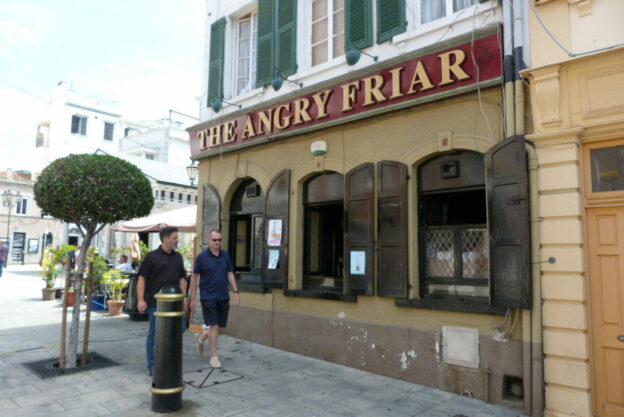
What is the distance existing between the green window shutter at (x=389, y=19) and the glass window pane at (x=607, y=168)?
3.12 m

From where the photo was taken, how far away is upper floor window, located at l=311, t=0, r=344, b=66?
739 cm

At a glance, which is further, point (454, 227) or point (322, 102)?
point (322, 102)

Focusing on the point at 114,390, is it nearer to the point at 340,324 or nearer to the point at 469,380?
the point at 340,324

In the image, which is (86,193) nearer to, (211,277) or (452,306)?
(211,277)

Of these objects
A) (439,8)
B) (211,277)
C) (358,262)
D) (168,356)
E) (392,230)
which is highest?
(439,8)

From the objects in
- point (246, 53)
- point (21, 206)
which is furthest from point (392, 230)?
point (21, 206)

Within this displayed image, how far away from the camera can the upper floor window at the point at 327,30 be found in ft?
24.2

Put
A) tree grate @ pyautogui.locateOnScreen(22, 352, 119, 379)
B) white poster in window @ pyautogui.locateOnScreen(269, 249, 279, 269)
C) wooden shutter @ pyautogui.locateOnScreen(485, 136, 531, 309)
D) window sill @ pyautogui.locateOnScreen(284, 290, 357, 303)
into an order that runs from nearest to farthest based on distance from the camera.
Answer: wooden shutter @ pyautogui.locateOnScreen(485, 136, 531, 309) < tree grate @ pyautogui.locateOnScreen(22, 352, 119, 379) < window sill @ pyautogui.locateOnScreen(284, 290, 357, 303) < white poster in window @ pyautogui.locateOnScreen(269, 249, 279, 269)

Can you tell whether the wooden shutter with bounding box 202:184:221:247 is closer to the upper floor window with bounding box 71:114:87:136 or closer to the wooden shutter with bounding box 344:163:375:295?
the wooden shutter with bounding box 344:163:375:295

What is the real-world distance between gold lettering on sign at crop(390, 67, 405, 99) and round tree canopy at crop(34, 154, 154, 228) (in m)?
3.86

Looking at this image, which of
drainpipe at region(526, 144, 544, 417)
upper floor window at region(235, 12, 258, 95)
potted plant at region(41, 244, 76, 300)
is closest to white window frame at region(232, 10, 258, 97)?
upper floor window at region(235, 12, 258, 95)

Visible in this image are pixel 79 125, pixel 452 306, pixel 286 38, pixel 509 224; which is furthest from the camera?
pixel 79 125

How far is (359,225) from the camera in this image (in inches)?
253

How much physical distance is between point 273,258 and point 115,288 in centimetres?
564
